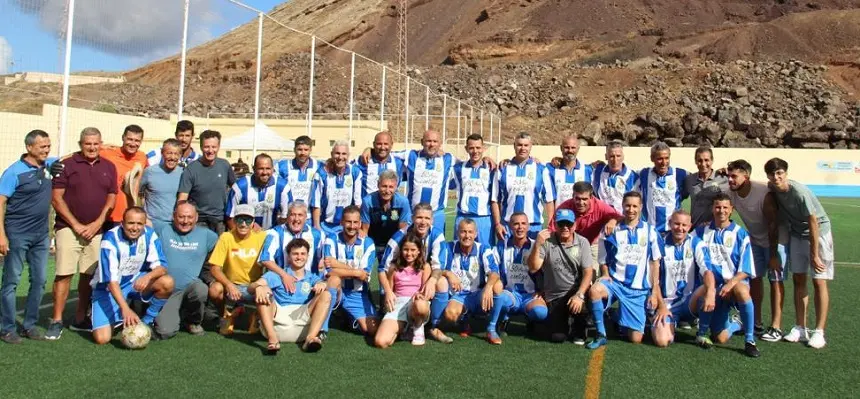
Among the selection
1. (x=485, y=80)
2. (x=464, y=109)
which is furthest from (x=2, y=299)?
(x=485, y=80)

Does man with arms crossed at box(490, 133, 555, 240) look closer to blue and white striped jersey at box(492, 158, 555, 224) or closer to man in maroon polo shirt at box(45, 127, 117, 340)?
blue and white striped jersey at box(492, 158, 555, 224)

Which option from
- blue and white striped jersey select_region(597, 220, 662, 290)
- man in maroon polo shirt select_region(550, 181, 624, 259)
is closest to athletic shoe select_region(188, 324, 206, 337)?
man in maroon polo shirt select_region(550, 181, 624, 259)

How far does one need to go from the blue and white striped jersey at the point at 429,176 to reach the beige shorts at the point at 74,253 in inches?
107

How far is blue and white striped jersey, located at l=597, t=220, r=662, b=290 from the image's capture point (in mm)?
5379

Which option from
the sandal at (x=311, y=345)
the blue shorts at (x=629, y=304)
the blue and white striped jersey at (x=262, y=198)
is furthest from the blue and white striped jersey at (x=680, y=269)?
the blue and white striped jersey at (x=262, y=198)

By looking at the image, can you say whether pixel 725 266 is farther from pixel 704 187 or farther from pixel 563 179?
pixel 563 179

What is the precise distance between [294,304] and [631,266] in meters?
2.65

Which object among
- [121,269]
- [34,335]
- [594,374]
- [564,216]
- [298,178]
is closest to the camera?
[594,374]

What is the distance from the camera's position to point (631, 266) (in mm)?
5395

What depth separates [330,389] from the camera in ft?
13.1

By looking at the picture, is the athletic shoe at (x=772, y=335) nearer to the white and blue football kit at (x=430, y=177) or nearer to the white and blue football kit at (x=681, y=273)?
the white and blue football kit at (x=681, y=273)

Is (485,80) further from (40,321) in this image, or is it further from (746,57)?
(40,321)

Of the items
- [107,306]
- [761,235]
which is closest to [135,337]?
[107,306]

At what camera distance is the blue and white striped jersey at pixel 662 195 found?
6.19 meters
